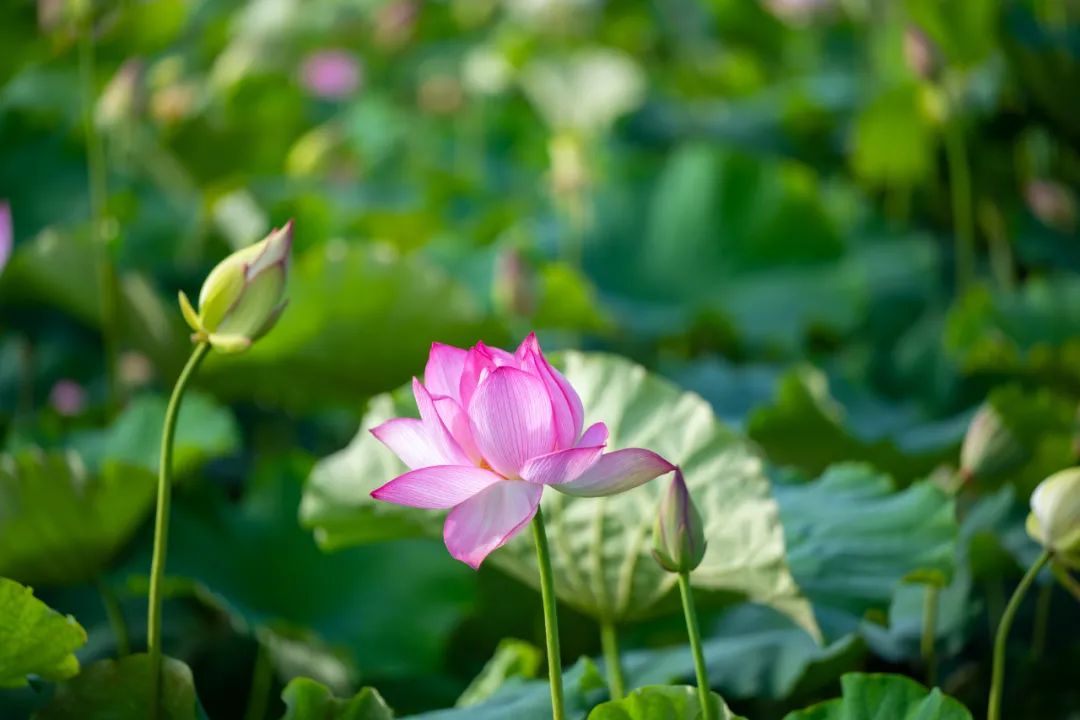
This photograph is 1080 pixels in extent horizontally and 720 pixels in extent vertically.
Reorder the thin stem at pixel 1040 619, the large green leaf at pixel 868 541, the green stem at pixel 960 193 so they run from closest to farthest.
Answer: the large green leaf at pixel 868 541 < the thin stem at pixel 1040 619 < the green stem at pixel 960 193

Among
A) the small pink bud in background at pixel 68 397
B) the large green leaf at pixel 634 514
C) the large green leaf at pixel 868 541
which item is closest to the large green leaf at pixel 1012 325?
the large green leaf at pixel 868 541

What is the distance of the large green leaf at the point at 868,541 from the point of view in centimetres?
68

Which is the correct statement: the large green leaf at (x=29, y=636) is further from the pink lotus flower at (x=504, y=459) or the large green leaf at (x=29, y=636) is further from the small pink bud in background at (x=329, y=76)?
the small pink bud in background at (x=329, y=76)

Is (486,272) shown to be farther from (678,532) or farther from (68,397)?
(678,532)

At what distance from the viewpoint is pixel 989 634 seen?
2.89ft

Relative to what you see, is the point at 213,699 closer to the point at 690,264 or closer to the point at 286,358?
the point at 286,358

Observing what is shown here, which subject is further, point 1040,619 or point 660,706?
point 1040,619

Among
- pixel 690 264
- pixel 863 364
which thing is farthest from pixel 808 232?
pixel 863 364

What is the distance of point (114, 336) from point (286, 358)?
0.57ft

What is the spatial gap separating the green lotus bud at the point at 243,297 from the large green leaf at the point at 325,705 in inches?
5.9

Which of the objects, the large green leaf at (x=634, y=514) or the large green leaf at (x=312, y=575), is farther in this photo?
the large green leaf at (x=312, y=575)

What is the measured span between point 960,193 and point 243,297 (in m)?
1.13

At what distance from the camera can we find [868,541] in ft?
2.31

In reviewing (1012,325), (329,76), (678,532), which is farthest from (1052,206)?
(329,76)
